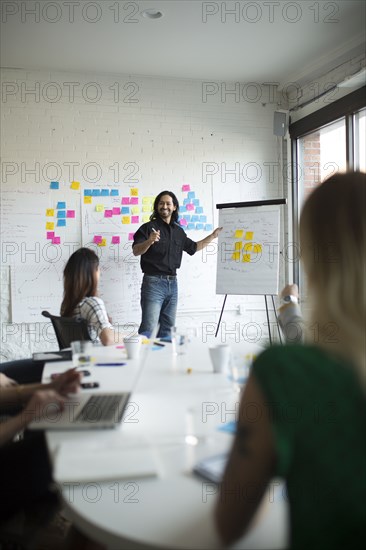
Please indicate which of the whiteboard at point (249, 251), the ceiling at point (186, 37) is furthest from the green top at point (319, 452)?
the whiteboard at point (249, 251)

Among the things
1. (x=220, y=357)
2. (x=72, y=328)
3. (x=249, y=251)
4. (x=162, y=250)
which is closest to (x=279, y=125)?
(x=249, y=251)

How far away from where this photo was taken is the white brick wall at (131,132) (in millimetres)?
4402

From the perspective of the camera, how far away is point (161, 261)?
4.45 meters

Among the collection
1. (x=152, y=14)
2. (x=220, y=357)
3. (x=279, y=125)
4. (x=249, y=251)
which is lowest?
(x=220, y=357)

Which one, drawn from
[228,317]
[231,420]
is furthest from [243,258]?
[231,420]

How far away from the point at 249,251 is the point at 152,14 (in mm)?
2103

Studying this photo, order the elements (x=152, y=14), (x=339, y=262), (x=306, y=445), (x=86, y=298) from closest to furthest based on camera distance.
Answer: (x=306, y=445) < (x=339, y=262) < (x=86, y=298) < (x=152, y=14)

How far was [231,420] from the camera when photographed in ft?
4.57

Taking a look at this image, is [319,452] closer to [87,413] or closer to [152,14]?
[87,413]

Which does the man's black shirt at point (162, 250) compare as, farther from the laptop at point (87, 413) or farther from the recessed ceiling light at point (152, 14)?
the laptop at point (87, 413)

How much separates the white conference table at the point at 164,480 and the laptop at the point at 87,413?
21 millimetres

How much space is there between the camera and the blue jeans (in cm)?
439

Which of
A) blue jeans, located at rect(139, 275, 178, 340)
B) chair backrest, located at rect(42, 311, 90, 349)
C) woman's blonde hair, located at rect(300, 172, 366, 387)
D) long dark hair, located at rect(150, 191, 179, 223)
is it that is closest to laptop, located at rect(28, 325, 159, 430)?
woman's blonde hair, located at rect(300, 172, 366, 387)

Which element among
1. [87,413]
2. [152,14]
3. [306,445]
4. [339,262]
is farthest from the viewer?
[152,14]
